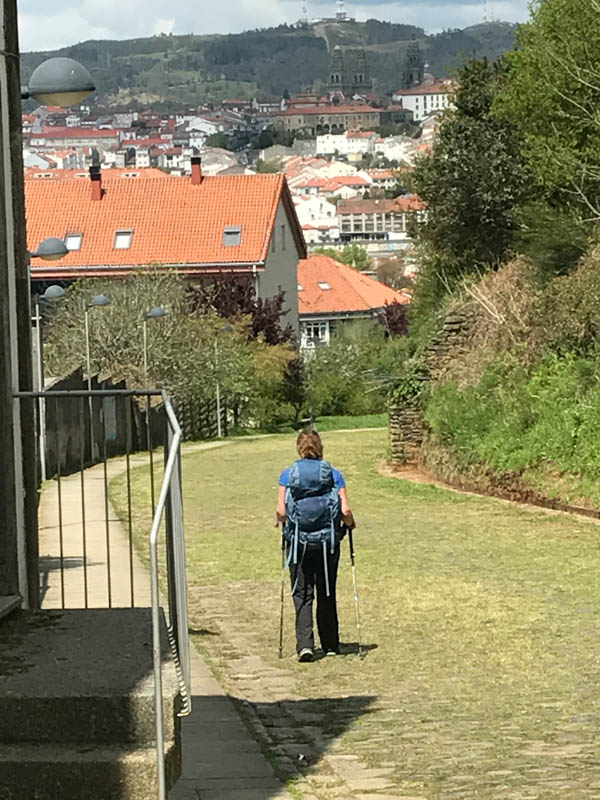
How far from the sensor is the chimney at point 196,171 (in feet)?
257

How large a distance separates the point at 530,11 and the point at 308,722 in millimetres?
24512

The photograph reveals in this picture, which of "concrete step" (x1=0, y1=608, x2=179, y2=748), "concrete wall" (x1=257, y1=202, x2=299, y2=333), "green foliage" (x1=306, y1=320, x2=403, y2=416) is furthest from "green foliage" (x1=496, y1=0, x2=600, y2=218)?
"concrete wall" (x1=257, y1=202, x2=299, y2=333)

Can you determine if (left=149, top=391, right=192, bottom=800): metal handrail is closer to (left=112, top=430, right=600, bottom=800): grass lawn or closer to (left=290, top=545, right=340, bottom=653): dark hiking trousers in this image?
(left=112, top=430, right=600, bottom=800): grass lawn

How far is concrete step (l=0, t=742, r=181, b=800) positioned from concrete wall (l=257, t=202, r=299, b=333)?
6804 centimetres

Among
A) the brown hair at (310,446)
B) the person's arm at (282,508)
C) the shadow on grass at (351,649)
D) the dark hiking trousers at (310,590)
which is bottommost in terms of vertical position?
the shadow on grass at (351,649)

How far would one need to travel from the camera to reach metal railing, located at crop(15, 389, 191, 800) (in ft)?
21.7

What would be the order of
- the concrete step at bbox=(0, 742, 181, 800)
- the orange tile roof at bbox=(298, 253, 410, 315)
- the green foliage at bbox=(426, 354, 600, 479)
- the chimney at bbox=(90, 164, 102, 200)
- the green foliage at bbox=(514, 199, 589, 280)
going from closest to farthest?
the concrete step at bbox=(0, 742, 181, 800), the green foliage at bbox=(426, 354, 600, 479), the green foliage at bbox=(514, 199, 589, 280), the chimney at bbox=(90, 164, 102, 200), the orange tile roof at bbox=(298, 253, 410, 315)

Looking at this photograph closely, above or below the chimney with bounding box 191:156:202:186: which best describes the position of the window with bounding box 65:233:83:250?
below

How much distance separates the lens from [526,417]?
26.5 meters

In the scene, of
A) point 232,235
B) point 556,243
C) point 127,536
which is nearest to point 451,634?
point 127,536

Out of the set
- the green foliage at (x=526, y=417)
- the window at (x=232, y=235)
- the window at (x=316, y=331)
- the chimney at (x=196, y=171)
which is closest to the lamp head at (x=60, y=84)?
the green foliage at (x=526, y=417)

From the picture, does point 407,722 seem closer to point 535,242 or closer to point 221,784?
point 221,784

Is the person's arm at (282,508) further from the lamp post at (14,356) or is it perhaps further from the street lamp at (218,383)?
the street lamp at (218,383)

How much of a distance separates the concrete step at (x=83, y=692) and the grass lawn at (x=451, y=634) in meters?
1.56
